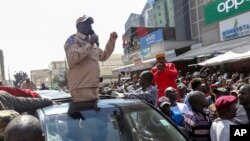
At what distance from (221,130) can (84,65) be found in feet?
5.33

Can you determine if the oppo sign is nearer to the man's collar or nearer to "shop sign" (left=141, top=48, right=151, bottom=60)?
"shop sign" (left=141, top=48, right=151, bottom=60)

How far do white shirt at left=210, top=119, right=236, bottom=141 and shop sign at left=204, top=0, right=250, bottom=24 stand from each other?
1340 cm

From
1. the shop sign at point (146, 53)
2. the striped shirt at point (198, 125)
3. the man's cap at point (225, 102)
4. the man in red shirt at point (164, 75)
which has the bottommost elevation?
the striped shirt at point (198, 125)

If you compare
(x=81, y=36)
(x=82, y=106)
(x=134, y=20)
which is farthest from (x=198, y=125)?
(x=134, y=20)

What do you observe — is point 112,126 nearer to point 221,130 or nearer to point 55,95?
point 221,130

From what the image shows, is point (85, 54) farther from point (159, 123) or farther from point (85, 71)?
point (159, 123)

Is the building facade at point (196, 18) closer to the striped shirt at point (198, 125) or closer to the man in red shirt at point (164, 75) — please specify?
the man in red shirt at point (164, 75)

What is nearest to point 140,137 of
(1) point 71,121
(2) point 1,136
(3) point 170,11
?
(1) point 71,121

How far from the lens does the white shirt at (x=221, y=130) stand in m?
3.45

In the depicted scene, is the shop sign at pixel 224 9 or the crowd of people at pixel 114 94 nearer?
the crowd of people at pixel 114 94

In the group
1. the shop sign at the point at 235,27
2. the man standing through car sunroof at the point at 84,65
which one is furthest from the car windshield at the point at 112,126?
the shop sign at the point at 235,27

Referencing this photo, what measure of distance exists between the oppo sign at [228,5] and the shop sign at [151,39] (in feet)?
31.6

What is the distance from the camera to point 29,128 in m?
1.85

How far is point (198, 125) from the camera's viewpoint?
396cm
